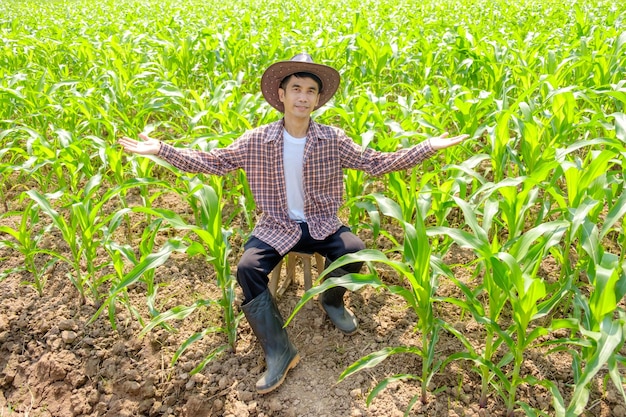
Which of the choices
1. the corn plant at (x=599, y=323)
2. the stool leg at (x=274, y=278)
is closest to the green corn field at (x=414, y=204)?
the corn plant at (x=599, y=323)

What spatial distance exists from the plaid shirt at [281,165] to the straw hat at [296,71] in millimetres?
181

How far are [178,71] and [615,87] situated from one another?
13.5ft

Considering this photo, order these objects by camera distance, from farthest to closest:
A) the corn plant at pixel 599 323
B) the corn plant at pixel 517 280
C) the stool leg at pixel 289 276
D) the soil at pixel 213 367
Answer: the stool leg at pixel 289 276, the soil at pixel 213 367, the corn plant at pixel 517 280, the corn plant at pixel 599 323

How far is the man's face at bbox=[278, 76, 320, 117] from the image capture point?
7.33 feet

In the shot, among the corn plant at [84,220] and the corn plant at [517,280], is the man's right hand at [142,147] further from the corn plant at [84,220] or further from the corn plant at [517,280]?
the corn plant at [517,280]

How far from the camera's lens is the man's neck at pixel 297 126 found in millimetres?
2307

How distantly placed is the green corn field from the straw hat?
312 millimetres

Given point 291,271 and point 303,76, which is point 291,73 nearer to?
point 303,76

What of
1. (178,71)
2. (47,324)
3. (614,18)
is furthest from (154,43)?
(614,18)

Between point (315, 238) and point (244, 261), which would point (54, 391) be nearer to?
point (244, 261)

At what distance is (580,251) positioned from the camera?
2.21 m

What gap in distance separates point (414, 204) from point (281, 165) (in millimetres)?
638

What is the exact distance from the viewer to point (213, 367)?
2260 mm

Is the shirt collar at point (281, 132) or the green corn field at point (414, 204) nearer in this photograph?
the green corn field at point (414, 204)
